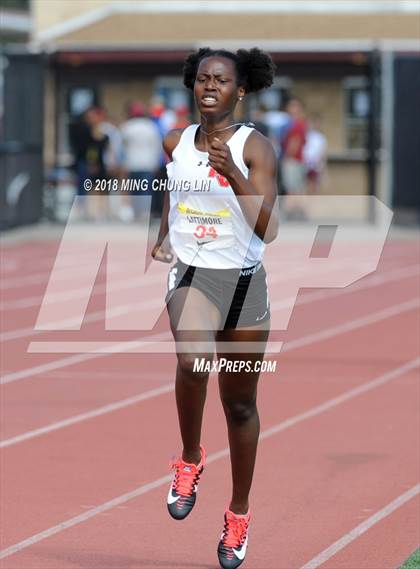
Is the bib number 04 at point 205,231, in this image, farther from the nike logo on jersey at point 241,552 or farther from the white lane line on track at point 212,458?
the white lane line on track at point 212,458

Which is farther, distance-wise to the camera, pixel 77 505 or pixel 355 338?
pixel 355 338

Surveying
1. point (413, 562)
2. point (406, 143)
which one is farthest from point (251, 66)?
point (406, 143)

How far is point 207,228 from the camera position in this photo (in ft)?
19.8

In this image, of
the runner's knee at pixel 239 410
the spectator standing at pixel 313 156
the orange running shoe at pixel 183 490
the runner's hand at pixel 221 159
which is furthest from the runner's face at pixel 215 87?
the spectator standing at pixel 313 156

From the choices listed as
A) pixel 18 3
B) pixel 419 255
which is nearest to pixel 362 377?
pixel 419 255

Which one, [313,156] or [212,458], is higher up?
[212,458]

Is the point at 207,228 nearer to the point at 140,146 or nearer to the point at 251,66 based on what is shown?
the point at 251,66

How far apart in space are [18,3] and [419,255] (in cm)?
3453

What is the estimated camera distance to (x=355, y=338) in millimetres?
13797

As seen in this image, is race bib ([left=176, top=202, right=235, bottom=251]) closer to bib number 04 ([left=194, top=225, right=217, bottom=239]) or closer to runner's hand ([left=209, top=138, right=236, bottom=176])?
bib number 04 ([left=194, top=225, right=217, bottom=239])

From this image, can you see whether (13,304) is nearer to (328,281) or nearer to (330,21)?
(328,281)

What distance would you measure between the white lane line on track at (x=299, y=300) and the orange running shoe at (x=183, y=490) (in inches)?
281

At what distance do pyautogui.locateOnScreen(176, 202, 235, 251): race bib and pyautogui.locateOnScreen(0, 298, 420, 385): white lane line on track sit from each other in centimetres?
526

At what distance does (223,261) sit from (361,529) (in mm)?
1620
